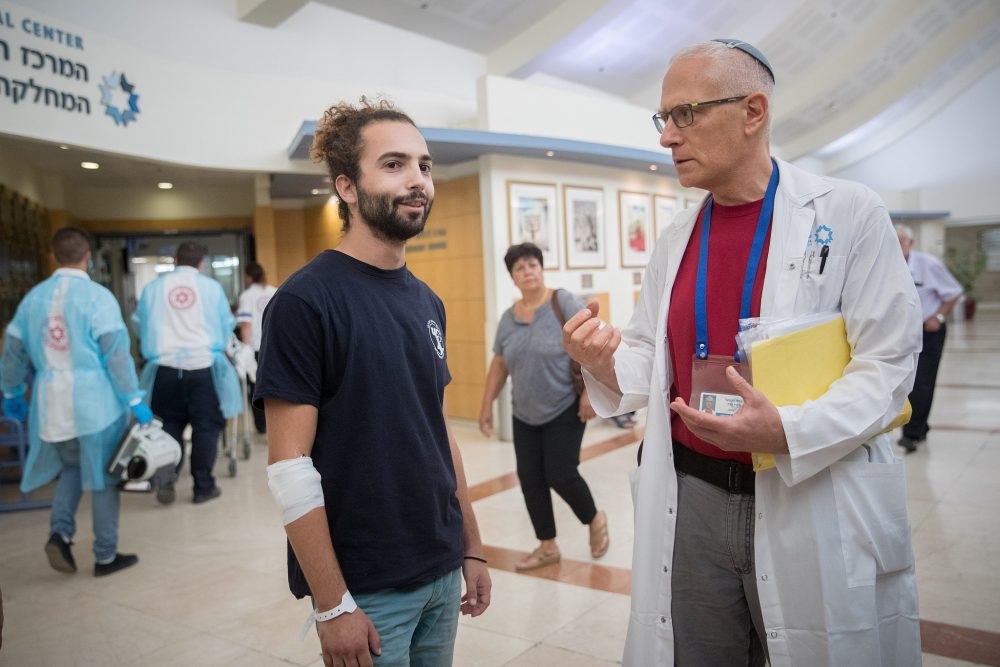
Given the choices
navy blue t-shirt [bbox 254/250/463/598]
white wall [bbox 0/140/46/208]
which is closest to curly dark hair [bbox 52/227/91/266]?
navy blue t-shirt [bbox 254/250/463/598]

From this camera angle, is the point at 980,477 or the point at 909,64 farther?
the point at 909,64

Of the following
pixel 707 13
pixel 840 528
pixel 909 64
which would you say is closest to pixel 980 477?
pixel 840 528

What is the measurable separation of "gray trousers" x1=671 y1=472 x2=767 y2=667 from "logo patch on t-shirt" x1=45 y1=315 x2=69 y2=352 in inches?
158

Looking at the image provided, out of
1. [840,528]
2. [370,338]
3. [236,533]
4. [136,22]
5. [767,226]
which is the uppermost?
[136,22]

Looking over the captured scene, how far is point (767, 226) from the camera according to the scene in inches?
65.1

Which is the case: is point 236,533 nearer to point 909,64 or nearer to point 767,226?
point 767,226

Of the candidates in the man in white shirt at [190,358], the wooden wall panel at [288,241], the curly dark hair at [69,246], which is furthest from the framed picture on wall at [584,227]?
the curly dark hair at [69,246]

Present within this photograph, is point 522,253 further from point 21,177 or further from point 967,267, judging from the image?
point 967,267

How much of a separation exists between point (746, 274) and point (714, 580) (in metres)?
0.72

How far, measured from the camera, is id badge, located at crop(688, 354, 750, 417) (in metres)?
1.49

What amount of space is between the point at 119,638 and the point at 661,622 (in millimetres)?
2947

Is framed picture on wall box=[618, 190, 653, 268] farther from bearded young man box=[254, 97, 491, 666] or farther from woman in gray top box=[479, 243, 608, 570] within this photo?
bearded young man box=[254, 97, 491, 666]

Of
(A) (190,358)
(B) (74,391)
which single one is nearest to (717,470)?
(B) (74,391)

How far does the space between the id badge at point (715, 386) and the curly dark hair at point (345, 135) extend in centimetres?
85
